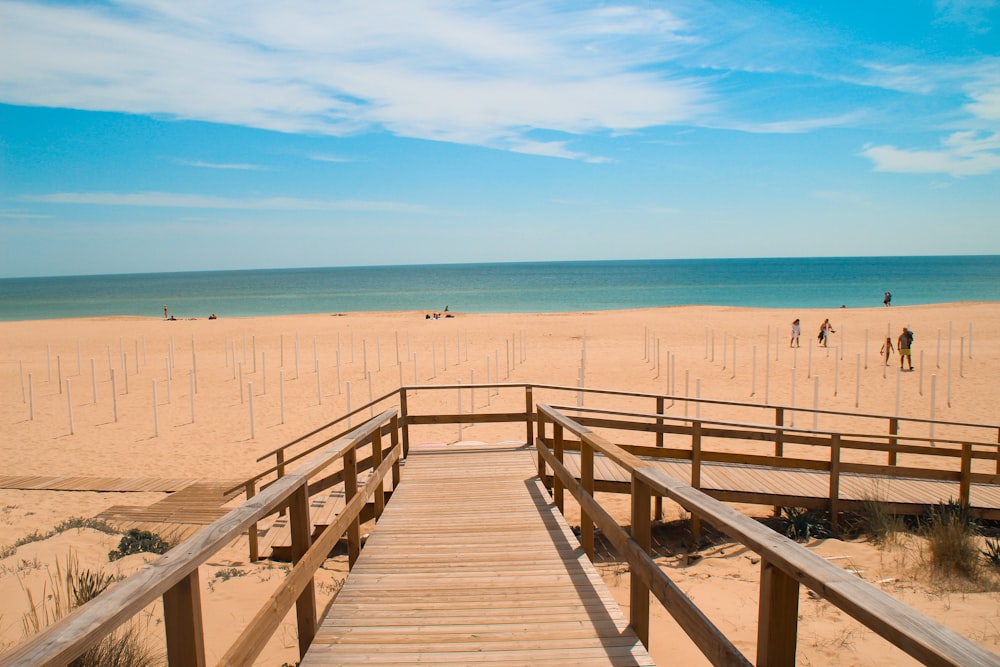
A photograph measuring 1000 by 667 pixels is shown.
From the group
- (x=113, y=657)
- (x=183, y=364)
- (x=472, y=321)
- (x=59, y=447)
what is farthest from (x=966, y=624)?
(x=472, y=321)

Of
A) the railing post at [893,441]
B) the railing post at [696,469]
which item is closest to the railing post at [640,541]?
the railing post at [696,469]

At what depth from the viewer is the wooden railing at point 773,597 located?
4.61ft

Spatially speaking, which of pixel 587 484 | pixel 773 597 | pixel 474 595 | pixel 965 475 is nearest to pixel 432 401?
pixel 965 475

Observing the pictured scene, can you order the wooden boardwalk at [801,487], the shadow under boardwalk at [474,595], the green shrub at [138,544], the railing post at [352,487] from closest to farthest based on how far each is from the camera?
the shadow under boardwalk at [474,595]
the railing post at [352,487]
the green shrub at [138,544]
the wooden boardwalk at [801,487]

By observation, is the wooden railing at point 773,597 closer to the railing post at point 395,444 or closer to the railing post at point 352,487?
the railing post at point 352,487

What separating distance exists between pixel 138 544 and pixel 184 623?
6254 millimetres

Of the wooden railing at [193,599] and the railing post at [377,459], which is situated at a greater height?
the wooden railing at [193,599]

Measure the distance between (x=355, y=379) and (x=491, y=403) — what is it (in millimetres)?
5605

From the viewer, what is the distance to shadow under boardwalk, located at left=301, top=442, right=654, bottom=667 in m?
3.32

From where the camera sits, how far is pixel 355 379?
2033cm

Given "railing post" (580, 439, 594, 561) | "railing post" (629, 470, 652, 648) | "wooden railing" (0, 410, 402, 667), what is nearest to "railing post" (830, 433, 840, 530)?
"railing post" (580, 439, 594, 561)

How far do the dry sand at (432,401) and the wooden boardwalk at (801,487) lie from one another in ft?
2.71

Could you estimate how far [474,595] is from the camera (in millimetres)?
4062

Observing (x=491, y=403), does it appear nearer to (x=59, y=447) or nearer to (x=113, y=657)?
(x=59, y=447)
